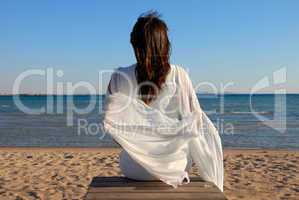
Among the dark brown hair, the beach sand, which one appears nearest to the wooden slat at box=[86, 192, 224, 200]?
the dark brown hair

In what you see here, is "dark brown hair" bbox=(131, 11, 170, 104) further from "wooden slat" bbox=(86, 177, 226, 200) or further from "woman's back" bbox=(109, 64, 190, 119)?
"wooden slat" bbox=(86, 177, 226, 200)

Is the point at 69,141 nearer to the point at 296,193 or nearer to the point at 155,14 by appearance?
the point at 296,193

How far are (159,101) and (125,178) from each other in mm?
638

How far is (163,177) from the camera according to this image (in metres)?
2.76

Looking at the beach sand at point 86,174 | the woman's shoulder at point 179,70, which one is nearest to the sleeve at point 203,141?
the woman's shoulder at point 179,70

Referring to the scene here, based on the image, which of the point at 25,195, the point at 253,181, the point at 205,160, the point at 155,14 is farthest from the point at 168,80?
the point at 253,181

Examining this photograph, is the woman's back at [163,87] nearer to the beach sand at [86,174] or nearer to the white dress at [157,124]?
the white dress at [157,124]

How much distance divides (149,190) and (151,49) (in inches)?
34.8

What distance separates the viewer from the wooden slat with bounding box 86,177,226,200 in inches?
99.4

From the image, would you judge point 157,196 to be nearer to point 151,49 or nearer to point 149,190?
point 149,190

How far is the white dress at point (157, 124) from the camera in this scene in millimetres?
2748

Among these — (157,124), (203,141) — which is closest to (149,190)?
(157,124)

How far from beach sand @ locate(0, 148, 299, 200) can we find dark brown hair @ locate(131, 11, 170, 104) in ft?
10.9

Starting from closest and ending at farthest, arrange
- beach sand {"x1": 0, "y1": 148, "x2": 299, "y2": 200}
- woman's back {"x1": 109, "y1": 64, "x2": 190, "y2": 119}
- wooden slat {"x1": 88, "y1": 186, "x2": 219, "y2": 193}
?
1. wooden slat {"x1": 88, "y1": 186, "x2": 219, "y2": 193}
2. woman's back {"x1": 109, "y1": 64, "x2": 190, "y2": 119}
3. beach sand {"x1": 0, "y1": 148, "x2": 299, "y2": 200}
